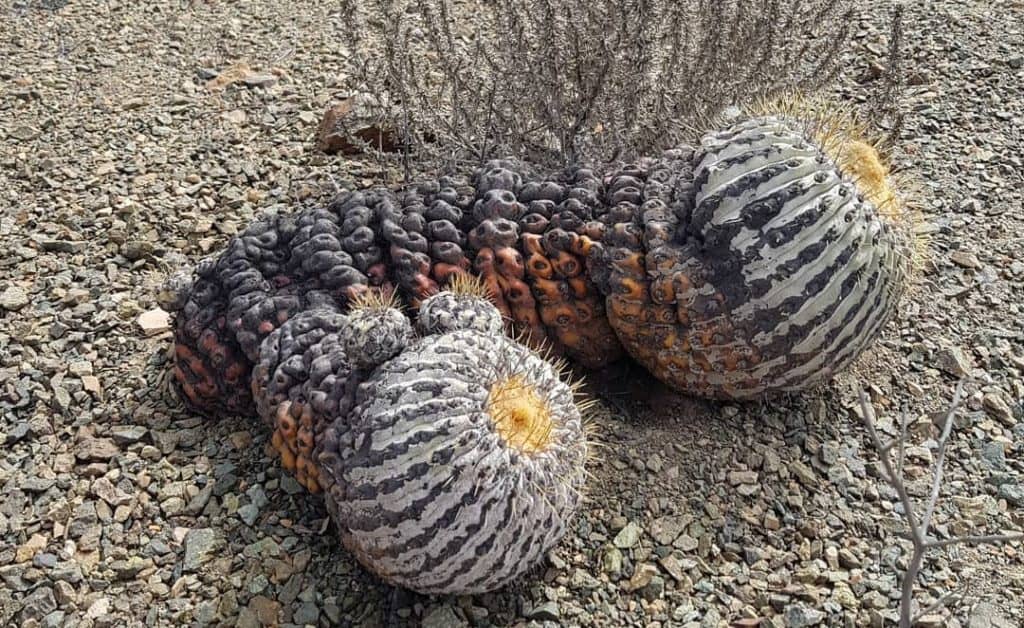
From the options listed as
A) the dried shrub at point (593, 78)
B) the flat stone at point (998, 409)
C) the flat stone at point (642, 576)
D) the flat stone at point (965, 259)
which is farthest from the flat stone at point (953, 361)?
the flat stone at point (642, 576)

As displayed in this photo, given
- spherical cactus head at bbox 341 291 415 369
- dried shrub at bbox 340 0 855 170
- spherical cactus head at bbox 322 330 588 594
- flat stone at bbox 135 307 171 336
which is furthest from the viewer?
dried shrub at bbox 340 0 855 170

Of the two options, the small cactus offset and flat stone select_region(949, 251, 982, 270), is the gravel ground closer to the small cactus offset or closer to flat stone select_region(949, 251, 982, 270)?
flat stone select_region(949, 251, 982, 270)

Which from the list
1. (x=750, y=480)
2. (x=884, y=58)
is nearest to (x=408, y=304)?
(x=750, y=480)

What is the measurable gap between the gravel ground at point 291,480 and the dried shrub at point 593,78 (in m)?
0.84

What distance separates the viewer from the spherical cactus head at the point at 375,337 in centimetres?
344

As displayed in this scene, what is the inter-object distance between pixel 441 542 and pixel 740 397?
1.53m

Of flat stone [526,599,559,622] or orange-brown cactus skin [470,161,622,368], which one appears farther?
orange-brown cactus skin [470,161,622,368]

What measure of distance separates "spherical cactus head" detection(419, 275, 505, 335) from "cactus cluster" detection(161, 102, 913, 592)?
1 centimetres

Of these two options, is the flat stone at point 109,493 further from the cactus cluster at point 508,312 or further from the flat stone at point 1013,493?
the flat stone at point 1013,493

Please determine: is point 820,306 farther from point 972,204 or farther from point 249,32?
point 249,32

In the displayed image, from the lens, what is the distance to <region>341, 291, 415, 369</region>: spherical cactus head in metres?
3.44

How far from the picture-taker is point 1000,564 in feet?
12.2

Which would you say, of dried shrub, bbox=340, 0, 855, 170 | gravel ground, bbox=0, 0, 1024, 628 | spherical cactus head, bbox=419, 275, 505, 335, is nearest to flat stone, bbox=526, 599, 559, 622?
gravel ground, bbox=0, 0, 1024, 628

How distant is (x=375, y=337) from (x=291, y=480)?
927mm
